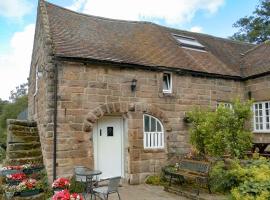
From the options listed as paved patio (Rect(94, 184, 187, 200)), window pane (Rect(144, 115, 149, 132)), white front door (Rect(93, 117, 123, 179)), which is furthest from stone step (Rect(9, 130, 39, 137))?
window pane (Rect(144, 115, 149, 132))

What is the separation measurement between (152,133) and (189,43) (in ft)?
20.6

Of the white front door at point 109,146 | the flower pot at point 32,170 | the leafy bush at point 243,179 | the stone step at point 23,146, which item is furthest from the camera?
the white front door at point 109,146

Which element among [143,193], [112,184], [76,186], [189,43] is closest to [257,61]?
[189,43]

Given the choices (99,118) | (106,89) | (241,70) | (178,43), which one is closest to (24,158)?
(99,118)

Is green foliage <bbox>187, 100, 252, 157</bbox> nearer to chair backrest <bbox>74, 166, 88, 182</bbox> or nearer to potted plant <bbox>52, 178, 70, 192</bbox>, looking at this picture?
chair backrest <bbox>74, 166, 88, 182</bbox>

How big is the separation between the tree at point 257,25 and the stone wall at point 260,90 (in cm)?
1670

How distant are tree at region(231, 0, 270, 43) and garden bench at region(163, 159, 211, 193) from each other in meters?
22.8

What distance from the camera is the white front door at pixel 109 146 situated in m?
11.0

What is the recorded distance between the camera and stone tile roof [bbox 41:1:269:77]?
36.9ft

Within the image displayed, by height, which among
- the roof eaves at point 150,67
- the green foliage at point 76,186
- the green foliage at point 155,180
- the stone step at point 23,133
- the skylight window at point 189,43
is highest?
the skylight window at point 189,43

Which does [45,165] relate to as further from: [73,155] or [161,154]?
[161,154]

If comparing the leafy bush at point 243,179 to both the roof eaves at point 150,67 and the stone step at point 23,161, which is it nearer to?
the roof eaves at point 150,67

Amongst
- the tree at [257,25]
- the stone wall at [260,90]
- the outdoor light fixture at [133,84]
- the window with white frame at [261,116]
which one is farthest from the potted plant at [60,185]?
the tree at [257,25]

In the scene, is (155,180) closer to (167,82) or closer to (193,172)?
(193,172)
